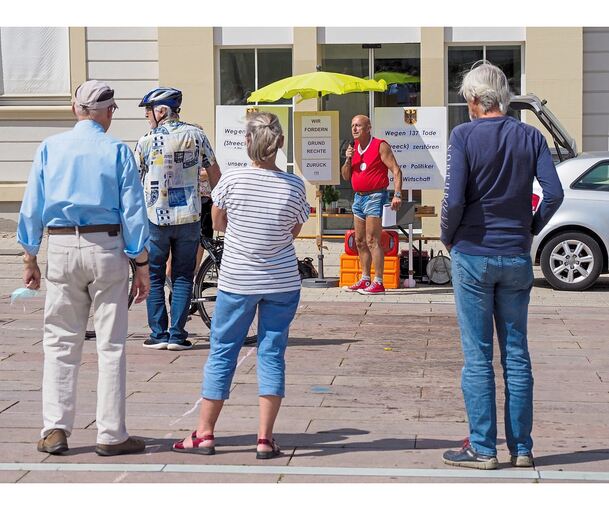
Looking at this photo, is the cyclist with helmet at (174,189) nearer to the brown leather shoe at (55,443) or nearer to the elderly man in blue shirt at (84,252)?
the elderly man in blue shirt at (84,252)

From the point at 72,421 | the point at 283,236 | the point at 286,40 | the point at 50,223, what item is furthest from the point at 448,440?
the point at 286,40

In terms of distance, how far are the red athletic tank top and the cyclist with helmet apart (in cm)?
360

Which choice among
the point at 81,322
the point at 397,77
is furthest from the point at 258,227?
the point at 397,77

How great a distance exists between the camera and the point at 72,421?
622 centimetres

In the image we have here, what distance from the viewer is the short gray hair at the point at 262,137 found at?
6062mm

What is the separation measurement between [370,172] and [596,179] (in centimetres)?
253

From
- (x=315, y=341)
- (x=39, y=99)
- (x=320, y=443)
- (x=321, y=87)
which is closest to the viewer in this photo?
(x=320, y=443)

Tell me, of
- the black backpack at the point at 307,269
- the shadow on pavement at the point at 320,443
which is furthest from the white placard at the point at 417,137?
the shadow on pavement at the point at 320,443

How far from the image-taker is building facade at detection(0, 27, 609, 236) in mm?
18000

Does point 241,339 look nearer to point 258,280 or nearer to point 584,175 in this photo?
point 258,280

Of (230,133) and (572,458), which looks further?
(230,133)

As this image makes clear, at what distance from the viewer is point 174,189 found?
355 inches

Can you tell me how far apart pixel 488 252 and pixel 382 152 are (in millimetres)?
6846

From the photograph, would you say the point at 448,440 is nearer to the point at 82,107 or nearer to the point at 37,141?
the point at 82,107
